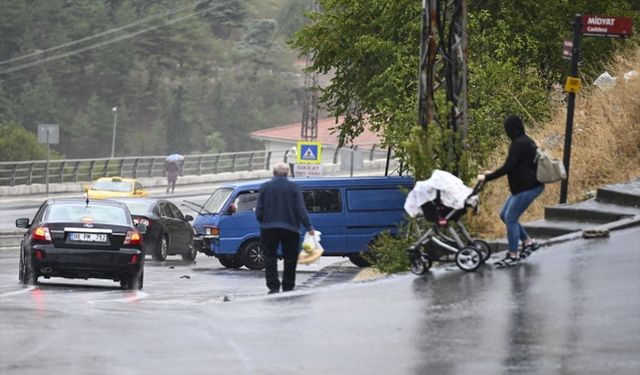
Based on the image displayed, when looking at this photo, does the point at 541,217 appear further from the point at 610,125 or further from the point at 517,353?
the point at 517,353

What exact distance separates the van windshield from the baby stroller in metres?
15.9

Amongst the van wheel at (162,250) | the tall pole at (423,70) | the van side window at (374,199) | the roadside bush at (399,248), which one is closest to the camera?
the roadside bush at (399,248)

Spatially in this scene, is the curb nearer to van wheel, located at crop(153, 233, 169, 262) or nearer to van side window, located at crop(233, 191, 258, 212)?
van side window, located at crop(233, 191, 258, 212)

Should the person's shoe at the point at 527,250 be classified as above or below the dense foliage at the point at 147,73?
below

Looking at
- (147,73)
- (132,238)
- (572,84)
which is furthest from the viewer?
(147,73)

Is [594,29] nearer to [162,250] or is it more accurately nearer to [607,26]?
[607,26]

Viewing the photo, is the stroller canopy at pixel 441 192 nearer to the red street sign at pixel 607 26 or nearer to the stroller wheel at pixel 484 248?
the stroller wheel at pixel 484 248

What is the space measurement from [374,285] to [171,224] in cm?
1850

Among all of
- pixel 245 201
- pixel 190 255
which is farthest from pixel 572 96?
pixel 190 255

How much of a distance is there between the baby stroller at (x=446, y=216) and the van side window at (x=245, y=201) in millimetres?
15408

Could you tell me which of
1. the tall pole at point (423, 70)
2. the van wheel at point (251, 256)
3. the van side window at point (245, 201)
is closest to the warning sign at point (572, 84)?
the tall pole at point (423, 70)

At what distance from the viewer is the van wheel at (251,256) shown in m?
30.4

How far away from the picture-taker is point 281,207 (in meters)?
16.3

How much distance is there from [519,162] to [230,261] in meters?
16.4
